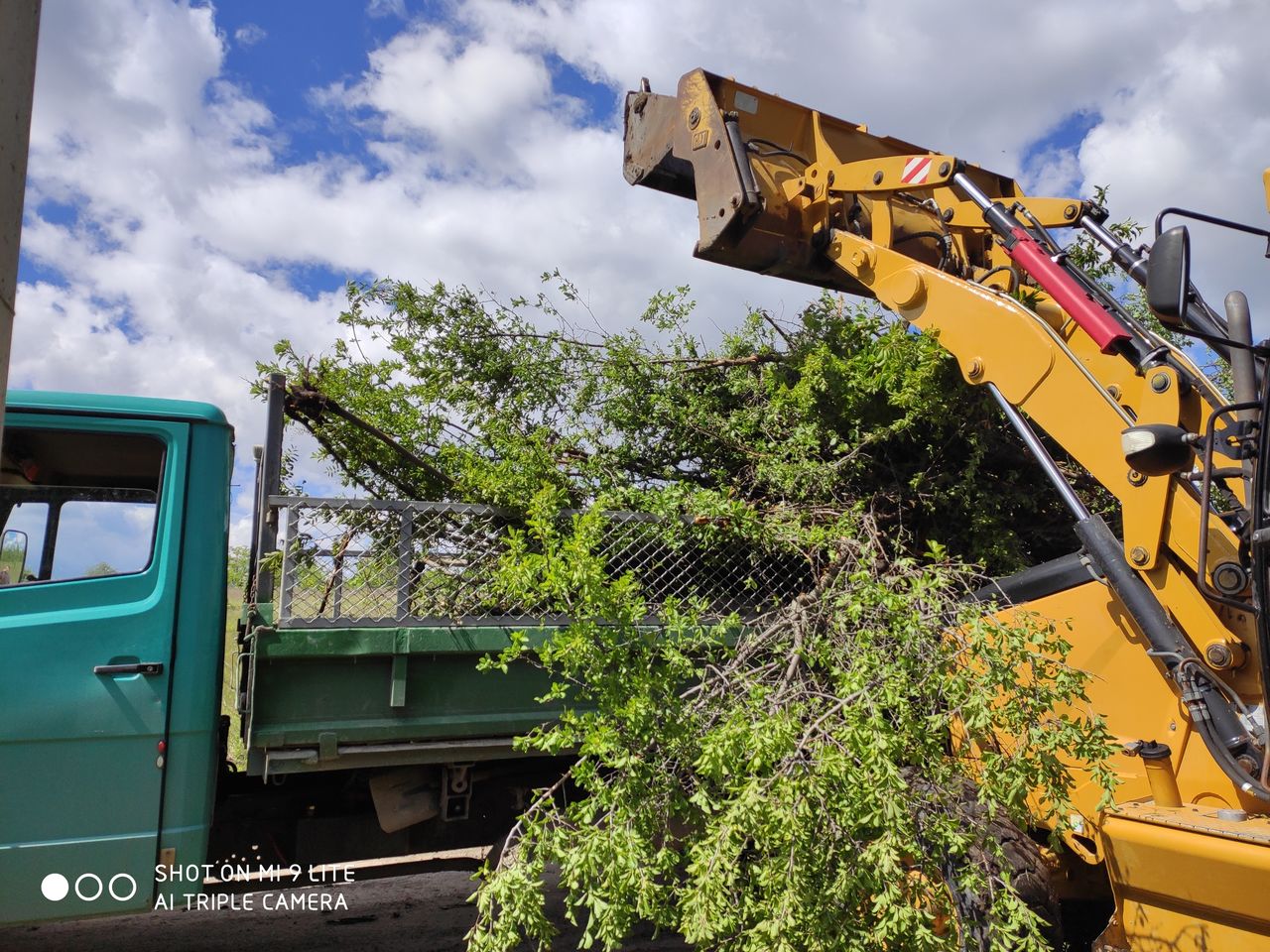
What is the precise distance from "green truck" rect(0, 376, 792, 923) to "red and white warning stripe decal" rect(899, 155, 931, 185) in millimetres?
2111

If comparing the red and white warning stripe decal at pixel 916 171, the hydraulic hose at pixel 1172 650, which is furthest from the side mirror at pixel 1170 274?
the red and white warning stripe decal at pixel 916 171

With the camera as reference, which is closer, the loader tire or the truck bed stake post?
the loader tire

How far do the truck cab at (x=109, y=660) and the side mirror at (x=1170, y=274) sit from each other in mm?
3347

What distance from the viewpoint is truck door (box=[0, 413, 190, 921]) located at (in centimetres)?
313

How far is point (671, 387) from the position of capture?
505 cm

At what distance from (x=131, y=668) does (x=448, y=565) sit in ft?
3.98

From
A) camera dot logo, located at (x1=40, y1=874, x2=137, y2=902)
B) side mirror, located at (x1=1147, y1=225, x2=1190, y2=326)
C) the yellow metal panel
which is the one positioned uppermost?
side mirror, located at (x1=1147, y1=225, x2=1190, y2=326)

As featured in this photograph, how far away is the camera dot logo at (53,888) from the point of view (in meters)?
3.12

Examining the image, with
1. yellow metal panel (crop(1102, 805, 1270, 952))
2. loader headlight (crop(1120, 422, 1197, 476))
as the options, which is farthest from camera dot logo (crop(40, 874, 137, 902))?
loader headlight (crop(1120, 422, 1197, 476))

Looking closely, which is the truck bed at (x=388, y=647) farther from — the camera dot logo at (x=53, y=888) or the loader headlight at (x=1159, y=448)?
the loader headlight at (x=1159, y=448)

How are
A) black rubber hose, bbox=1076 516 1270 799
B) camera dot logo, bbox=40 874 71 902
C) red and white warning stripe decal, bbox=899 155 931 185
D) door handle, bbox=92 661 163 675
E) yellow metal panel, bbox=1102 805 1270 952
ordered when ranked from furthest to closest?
red and white warning stripe decal, bbox=899 155 931 185 < door handle, bbox=92 661 163 675 < camera dot logo, bbox=40 874 71 902 < black rubber hose, bbox=1076 516 1270 799 < yellow metal panel, bbox=1102 805 1270 952

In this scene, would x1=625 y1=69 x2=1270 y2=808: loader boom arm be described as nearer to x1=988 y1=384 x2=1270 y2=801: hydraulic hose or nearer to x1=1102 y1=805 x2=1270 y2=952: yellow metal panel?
x1=988 y1=384 x2=1270 y2=801: hydraulic hose

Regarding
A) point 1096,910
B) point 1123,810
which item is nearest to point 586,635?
point 1123,810

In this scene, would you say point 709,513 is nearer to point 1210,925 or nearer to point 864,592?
point 864,592
